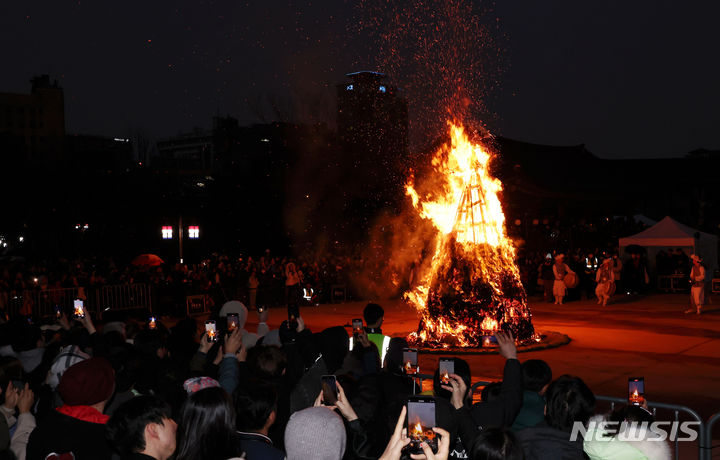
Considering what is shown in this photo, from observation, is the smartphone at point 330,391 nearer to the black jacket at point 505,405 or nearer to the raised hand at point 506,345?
the black jacket at point 505,405

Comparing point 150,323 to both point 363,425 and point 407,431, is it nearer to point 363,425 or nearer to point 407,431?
point 363,425

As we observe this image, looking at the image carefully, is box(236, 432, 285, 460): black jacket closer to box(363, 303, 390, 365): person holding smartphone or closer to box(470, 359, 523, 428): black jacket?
box(470, 359, 523, 428): black jacket

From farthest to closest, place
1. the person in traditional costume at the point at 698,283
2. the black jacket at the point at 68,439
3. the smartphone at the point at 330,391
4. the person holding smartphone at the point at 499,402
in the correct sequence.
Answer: the person in traditional costume at the point at 698,283, the person holding smartphone at the point at 499,402, the smartphone at the point at 330,391, the black jacket at the point at 68,439

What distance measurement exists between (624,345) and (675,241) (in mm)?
13227

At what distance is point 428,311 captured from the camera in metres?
15.2

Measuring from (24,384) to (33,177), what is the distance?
3520 centimetres

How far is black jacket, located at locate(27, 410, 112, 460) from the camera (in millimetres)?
3895

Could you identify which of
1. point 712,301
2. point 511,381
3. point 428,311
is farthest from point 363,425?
point 712,301

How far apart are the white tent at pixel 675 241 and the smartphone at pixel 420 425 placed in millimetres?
25581

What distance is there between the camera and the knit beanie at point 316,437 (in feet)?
11.3

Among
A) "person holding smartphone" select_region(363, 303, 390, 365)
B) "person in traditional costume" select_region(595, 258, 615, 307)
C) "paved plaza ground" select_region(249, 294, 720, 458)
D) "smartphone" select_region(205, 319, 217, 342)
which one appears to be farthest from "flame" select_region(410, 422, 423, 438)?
"person in traditional costume" select_region(595, 258, 615, 307)

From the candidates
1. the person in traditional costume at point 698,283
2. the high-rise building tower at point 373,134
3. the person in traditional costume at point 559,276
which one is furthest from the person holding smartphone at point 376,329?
the high-rise building tower at point 373,134

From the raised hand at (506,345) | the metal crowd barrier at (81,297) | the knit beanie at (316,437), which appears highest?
the raised hand at (506,345)

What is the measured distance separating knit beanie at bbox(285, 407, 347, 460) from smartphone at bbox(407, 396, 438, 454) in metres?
0.40
